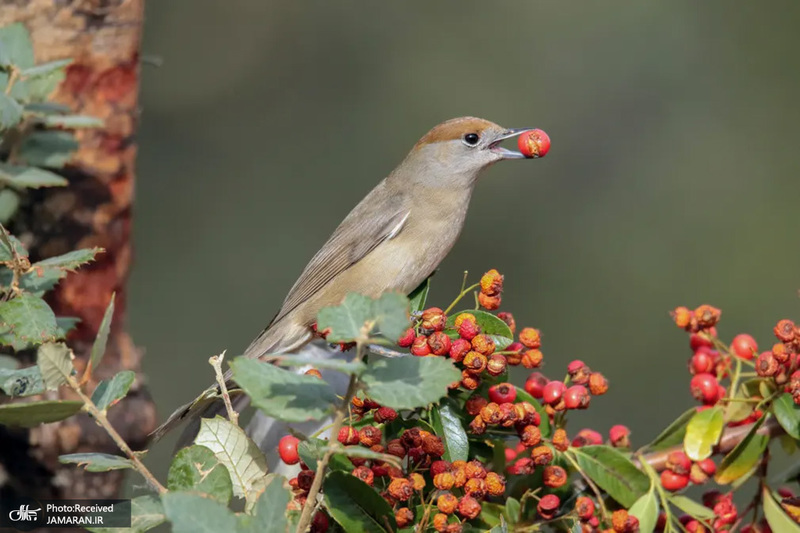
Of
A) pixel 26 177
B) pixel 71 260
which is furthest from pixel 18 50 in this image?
pixel 71 260

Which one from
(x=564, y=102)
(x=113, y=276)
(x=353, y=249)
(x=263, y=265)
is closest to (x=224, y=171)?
(x=263, y=265)

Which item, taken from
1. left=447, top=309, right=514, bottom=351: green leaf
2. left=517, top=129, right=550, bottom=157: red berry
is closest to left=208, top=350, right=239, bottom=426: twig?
left=447, top=309, right=514, bottom=351: green leaf

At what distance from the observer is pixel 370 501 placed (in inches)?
73.0

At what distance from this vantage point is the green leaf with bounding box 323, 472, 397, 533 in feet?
6.06

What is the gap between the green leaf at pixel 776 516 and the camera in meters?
2.21

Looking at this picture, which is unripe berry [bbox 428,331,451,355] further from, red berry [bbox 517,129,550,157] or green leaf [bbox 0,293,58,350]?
red berry [bbox 517,129,550,157]

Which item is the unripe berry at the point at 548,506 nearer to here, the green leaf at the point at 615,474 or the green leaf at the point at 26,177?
the green leaf at the point at 615,474

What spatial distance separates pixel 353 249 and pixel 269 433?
4.50 ft

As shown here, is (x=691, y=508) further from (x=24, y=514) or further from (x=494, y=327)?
(x=24, y=514)

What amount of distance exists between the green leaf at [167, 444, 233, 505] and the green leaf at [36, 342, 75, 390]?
26 cm

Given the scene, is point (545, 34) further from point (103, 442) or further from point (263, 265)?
point (103, 442)

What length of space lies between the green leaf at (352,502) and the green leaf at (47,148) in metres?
1.46

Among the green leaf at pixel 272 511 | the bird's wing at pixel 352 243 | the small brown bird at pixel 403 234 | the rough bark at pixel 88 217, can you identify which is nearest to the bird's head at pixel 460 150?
the small brown bird at pixel 403 234

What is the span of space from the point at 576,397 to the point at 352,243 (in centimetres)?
202
